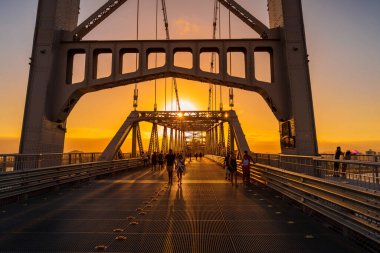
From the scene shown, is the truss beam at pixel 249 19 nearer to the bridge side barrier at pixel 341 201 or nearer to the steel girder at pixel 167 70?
the steel girder at pixel 167 70

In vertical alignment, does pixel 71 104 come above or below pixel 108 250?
above

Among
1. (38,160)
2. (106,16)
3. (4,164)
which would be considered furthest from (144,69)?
(4,164)

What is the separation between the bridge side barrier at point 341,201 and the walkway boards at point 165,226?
0.36 m

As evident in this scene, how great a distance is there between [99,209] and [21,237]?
2954 millimetres

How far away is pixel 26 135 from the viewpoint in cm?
1667

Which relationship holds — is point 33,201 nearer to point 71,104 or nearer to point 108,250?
point 108,250

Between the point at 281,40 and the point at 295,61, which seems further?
the point at 281,40

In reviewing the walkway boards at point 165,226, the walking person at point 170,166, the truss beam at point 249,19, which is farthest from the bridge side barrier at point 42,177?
the truss beam at point 249,19

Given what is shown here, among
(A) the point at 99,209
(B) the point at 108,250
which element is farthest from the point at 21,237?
(A) the point at 99,209

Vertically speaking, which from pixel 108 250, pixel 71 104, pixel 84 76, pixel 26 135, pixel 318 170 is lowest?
pixel 108 250

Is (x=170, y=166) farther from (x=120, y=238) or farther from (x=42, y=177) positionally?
(x=120, y=238)

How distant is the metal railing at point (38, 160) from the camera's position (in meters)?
10.2

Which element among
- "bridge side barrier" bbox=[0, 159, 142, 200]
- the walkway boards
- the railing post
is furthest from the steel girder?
the walkway boards

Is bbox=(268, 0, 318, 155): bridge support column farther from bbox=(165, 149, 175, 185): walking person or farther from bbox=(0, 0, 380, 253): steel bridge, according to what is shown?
bbox=(165, 149, 175, 185): walking person
